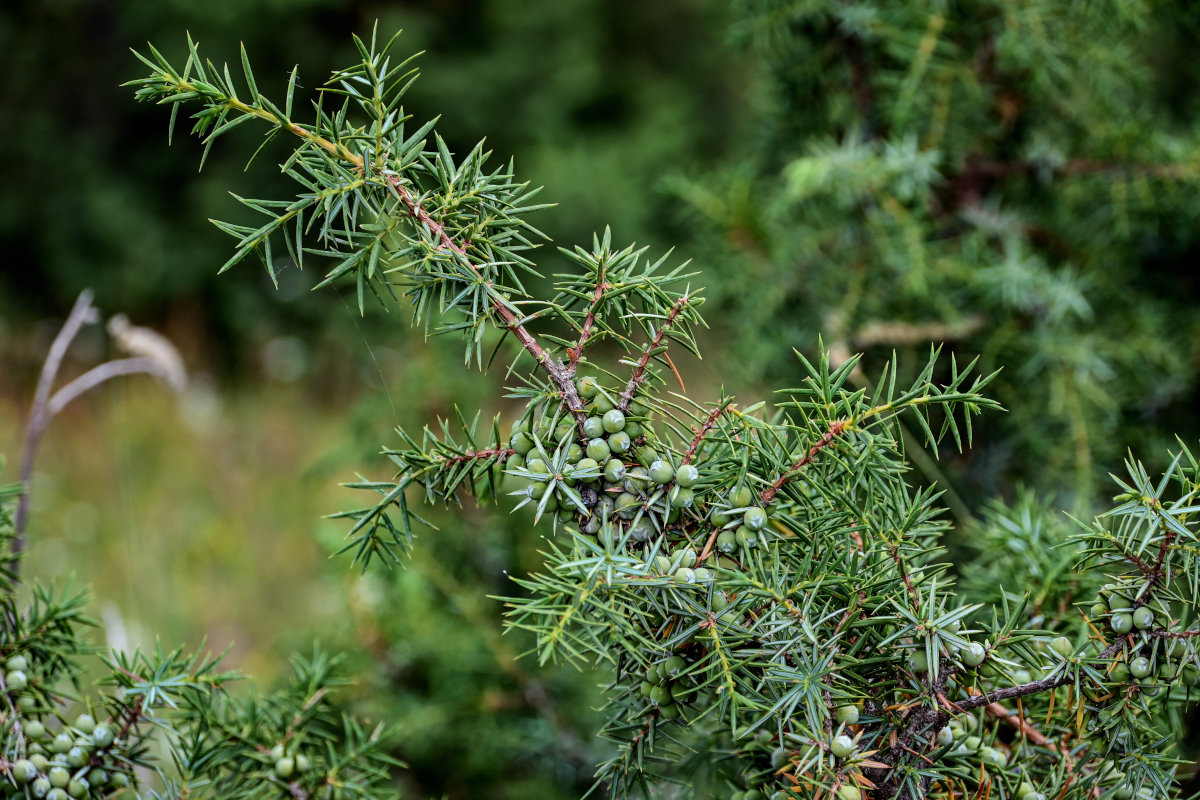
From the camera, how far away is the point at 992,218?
4.49 feet

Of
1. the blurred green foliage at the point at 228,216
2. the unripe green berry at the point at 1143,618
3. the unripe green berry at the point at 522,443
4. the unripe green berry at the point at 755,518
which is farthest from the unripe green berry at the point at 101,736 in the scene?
the blurred green foliage at the point at 228,216

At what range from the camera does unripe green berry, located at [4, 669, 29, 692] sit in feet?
1.99

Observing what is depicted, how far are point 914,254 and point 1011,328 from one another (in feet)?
→ 0.65

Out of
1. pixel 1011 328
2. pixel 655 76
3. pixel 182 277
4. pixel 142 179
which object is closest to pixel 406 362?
pixel 1011 328

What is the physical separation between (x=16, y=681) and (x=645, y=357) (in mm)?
479

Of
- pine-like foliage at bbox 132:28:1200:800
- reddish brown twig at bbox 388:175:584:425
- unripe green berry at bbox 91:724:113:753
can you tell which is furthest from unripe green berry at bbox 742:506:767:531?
unripe green berry at bbox 91:724:113:753

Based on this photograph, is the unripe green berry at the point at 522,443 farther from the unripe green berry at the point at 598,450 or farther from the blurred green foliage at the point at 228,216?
the blurred green foliage at the point at 228,216

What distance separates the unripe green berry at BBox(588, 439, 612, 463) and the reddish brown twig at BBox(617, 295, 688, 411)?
30 millimetres

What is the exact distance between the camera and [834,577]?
49 cm

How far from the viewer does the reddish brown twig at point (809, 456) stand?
499mm

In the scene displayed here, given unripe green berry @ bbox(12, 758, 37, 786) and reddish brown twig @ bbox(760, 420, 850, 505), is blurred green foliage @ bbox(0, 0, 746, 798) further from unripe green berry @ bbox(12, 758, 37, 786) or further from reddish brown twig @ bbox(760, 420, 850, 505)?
reddish brown twig @ bbox(760, 420, 850, 505)

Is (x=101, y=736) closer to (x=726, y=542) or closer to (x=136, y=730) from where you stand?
(x=136, y=730)

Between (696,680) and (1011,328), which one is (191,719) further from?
(1011,328)

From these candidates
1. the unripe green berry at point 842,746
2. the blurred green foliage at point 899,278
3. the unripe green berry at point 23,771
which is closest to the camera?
the unripe green berry at point 842,746
